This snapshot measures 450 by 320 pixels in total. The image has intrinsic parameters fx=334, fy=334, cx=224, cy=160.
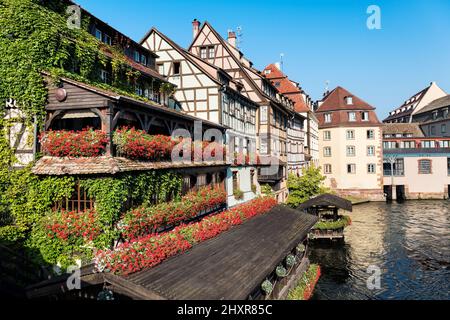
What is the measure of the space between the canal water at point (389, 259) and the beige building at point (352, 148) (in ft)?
41.0

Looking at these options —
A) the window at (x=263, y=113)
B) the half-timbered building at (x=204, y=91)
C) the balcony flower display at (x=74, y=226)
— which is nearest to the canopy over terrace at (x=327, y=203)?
the half-timbered building at (x=204, y=91)

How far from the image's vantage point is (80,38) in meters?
14.8

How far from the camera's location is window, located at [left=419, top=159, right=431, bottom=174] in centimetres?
4747

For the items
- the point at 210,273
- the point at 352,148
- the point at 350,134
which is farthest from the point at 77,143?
the point at 350,134

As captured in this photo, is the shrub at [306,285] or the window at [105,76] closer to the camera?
the shrub at [306,285]

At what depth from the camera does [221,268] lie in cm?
1018

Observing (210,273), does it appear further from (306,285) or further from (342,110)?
(342,110)

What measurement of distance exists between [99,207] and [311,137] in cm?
3944

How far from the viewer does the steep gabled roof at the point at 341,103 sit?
50.0 metres

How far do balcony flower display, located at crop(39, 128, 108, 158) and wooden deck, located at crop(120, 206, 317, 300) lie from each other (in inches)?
175

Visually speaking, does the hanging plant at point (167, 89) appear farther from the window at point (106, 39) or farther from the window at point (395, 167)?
the window at point (395, 167)

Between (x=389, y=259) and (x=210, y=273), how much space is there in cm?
1692

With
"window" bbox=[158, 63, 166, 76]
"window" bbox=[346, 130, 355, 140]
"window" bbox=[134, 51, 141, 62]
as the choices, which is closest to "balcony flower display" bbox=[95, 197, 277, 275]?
"window" bbox=[134, 51, 141, 62]
